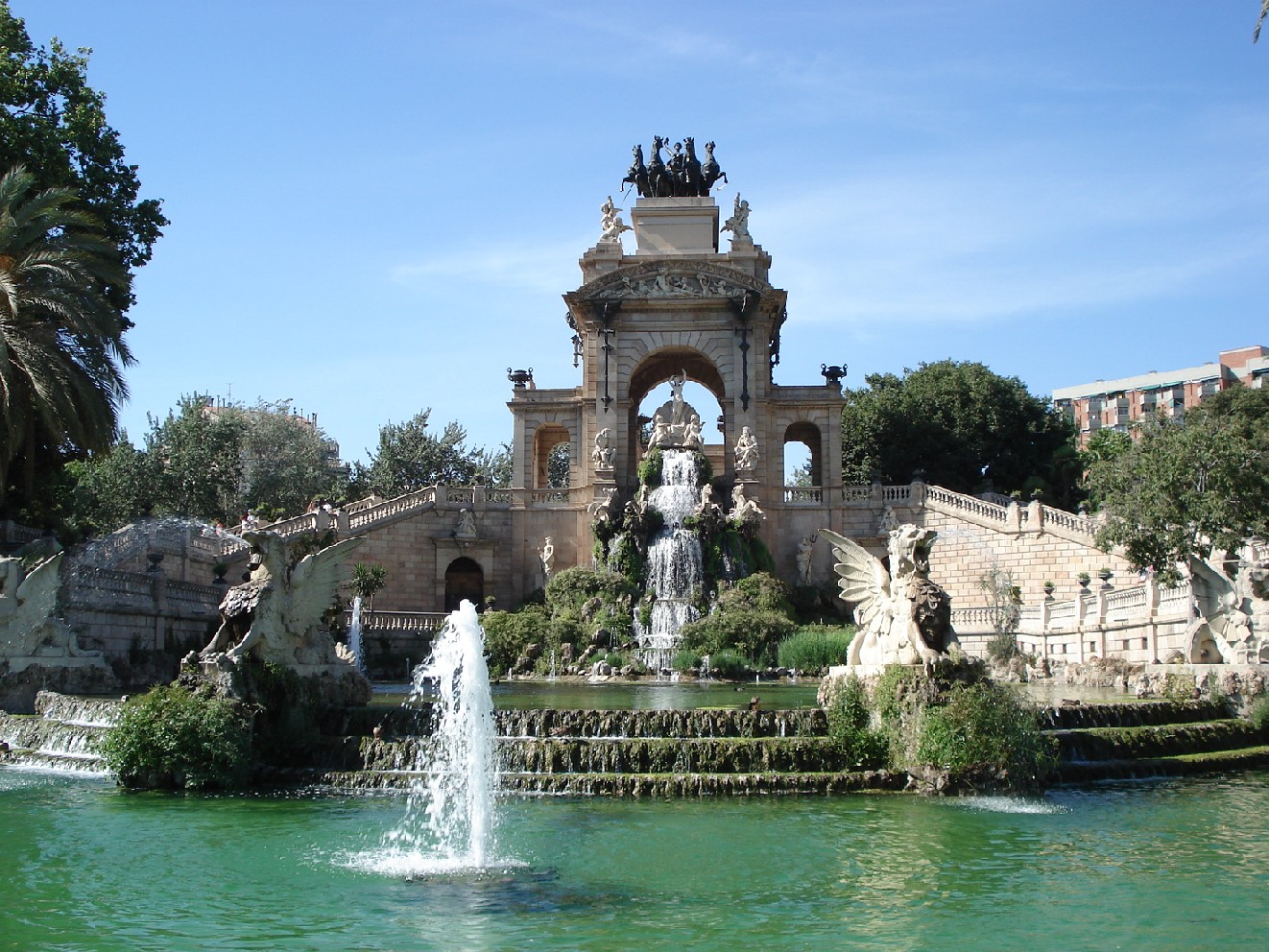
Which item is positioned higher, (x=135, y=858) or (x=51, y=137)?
(x=51, y=137)

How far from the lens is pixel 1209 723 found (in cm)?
1944

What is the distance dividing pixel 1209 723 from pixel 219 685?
14952 mm

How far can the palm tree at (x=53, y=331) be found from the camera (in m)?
24.6

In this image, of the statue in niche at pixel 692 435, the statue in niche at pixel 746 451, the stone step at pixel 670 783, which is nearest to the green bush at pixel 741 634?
the statue in niche at pixel 746 451

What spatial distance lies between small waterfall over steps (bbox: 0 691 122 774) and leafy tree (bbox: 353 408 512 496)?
123ft

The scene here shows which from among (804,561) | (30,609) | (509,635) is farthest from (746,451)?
(30,609)

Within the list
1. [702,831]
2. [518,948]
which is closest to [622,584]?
[702,831]

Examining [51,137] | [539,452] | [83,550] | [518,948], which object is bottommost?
[518,948]

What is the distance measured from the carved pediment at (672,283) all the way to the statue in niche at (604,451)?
4.86 m

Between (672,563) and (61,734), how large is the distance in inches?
872

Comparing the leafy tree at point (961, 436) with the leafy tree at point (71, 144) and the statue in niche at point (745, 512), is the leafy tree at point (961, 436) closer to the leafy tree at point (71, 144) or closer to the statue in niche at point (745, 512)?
the statue in niche at point (745, 512)

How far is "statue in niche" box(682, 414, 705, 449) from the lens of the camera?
4131 cm

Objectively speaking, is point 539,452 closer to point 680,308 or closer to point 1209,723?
point 680,308

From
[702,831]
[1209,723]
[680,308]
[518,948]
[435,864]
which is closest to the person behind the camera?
[518,948]
